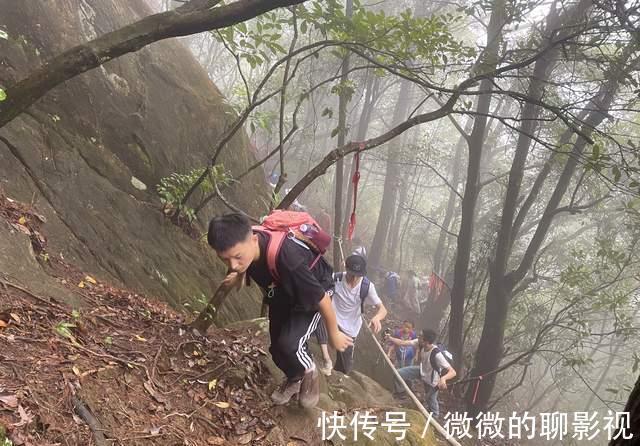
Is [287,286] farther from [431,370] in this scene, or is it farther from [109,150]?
[431,370]

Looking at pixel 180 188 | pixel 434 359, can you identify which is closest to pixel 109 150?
pixel 180 188

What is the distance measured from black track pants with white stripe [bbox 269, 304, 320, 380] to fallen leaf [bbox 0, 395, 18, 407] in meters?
1.71

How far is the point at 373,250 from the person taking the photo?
19.2 m

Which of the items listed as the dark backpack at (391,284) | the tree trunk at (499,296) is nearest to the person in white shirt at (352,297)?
the tree trunk at (499,296)

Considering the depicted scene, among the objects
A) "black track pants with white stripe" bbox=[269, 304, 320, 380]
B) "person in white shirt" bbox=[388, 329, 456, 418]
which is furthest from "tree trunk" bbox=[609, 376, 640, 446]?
"person in white shirt" bbox=[388, 329, 456, 418]

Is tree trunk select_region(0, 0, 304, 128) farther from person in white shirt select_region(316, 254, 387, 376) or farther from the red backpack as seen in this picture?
person in white shirt select_region(316, 254, 387, 376)

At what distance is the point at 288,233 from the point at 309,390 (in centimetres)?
141

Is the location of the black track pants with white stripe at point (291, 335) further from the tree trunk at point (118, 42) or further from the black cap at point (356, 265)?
the tree trunk at point (118, 42)

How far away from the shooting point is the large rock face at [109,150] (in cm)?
514

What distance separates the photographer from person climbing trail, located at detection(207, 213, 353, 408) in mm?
2916

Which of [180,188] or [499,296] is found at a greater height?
[499,296]

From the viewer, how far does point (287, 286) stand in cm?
315

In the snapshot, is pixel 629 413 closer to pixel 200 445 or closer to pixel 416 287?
pixel 200 445

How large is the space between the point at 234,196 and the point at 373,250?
449 inches
